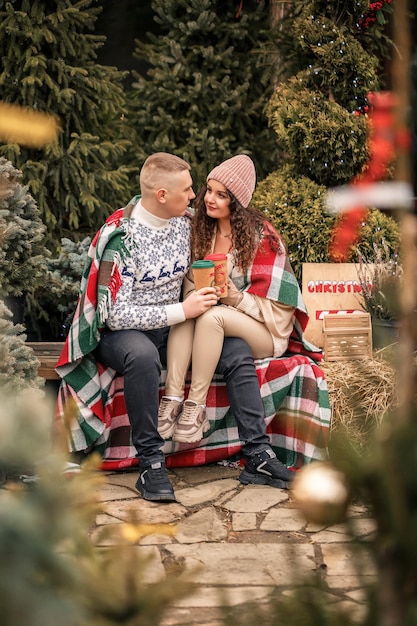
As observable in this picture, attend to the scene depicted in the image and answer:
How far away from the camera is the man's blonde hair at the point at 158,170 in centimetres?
425

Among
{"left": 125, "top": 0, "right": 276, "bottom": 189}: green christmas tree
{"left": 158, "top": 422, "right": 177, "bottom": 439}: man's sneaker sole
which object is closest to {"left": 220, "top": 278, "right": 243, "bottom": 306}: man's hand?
{"left": 158, "top": 422, "right": 177, "bottom": 439}: man's sneaker sole

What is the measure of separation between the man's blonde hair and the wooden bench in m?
1.07

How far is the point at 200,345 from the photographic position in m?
4.29

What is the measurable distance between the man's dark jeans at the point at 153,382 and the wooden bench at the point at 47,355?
1.36 ft

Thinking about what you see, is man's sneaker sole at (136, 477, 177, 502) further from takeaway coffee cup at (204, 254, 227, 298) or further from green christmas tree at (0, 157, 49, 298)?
green christmas tree at (0, 157, 49, 298)

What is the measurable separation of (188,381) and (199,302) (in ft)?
1.62

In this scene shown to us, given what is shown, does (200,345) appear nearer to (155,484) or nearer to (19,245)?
(155,484)

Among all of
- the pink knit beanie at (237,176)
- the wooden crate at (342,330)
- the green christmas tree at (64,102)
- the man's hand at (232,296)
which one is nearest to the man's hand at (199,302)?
the man's hand at (232,296)

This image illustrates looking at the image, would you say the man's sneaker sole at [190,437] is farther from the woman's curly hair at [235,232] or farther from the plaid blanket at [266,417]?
the woman's curly hair at [235,232]

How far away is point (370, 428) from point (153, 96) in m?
5.72

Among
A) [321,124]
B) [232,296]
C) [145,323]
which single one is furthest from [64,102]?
[145,323]

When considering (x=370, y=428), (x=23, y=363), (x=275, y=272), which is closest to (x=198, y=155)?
(x=275, y=272)

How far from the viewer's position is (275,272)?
4512 millimetres

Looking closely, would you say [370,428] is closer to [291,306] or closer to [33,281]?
[291,306]
